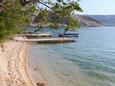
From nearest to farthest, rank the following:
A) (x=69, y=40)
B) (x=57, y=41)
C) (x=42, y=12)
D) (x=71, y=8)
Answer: (x=71, y=8) < (x=42, y=12) < (x=57, y=41) < (x=69, y=40)

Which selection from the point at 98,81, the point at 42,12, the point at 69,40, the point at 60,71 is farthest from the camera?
the point at 69,40

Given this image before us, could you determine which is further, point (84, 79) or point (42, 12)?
point (84, 79)

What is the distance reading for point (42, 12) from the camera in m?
6.67

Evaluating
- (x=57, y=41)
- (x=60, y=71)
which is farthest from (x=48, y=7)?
(x=57, y=41)

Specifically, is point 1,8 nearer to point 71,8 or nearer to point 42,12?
point 42,12

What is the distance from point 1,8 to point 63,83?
38.7ft

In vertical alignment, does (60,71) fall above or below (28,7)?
below

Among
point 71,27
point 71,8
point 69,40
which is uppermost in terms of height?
point 71,8

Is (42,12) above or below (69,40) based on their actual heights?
above

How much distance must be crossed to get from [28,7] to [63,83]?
37.6ft

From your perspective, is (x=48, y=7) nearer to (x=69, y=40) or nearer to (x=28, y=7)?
(x=28, y=7)

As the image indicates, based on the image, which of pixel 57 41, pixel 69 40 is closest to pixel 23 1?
pixel 57 41

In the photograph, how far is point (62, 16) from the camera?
645 centimetres

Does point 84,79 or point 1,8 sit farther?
point 84,79
